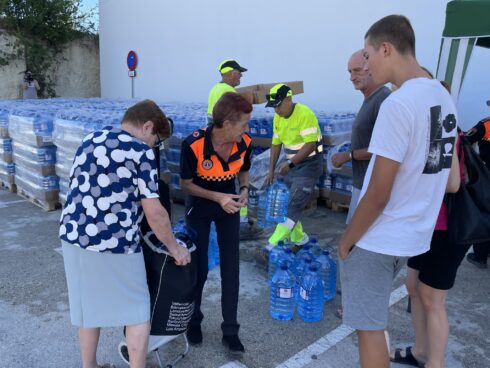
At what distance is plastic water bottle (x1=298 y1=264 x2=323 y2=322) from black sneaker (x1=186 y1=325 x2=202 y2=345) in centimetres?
92

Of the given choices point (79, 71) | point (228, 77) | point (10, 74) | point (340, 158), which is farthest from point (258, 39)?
point (10, 74)

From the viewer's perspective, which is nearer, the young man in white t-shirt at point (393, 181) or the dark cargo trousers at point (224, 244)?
the young man in white t-shirt at point (393, 181)

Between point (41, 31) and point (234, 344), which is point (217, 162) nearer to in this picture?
point (234, 344)

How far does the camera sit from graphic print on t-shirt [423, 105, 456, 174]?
1848 mm

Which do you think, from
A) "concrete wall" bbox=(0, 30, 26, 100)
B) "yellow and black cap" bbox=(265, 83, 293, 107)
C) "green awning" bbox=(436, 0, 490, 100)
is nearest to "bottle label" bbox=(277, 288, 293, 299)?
"yellow and black cap" bbox=(265, 83, 293, 107)

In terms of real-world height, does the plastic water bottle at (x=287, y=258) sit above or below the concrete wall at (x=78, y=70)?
below

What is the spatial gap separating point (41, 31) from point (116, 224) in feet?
62.9

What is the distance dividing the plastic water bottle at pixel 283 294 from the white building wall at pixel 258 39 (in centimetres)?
545

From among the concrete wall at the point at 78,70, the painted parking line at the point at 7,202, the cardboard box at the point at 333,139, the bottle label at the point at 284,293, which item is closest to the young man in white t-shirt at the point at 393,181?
the bottle label at the point at 284,293

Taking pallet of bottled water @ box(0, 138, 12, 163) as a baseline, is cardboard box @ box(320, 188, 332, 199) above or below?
below

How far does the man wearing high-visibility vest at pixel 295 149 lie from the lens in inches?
174

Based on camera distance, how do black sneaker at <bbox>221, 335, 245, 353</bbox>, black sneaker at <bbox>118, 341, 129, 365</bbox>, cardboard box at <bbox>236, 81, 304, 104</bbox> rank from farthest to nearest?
cardboard box at <bbox>236, 81, 304, 104</bbox>
black sneaker at <bbox>221, 335, 245, 353</bbox>
black sneaker at <bbox>118, 341, 129, 365</bbox>

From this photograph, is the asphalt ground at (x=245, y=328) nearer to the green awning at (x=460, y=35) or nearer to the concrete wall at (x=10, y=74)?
the green awning at (x=460, y=35)

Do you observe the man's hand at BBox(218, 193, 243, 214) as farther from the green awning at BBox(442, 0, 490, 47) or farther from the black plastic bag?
the green awning at BBox(442, 0, 490, 47)
